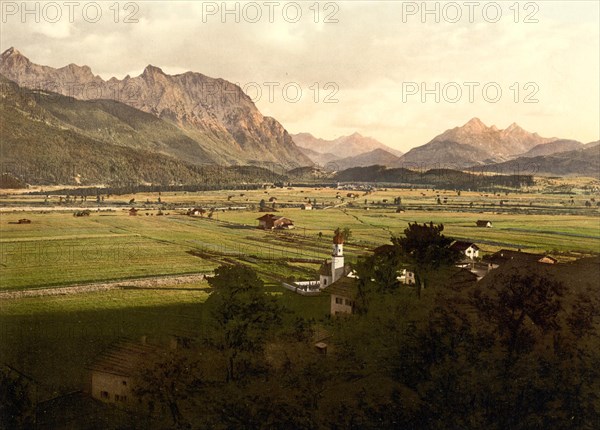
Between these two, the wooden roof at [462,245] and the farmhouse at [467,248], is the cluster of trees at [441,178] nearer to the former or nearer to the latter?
the wooden roof at [462,245]

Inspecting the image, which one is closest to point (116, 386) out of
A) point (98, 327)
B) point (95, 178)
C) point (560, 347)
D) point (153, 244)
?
point (98, 327)

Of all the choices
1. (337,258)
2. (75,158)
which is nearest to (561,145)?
(337,258)

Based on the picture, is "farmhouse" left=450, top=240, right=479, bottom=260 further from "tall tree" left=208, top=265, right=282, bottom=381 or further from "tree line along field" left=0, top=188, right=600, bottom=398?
"tall tree" left=208, top=265, right=282, bottom=381

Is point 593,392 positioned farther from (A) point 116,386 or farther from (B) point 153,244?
(B) point 153,244

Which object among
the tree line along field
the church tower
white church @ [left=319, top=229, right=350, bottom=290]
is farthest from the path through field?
the church tower

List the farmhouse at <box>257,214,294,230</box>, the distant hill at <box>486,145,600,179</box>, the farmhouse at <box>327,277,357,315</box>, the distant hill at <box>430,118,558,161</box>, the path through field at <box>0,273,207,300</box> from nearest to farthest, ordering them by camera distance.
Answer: the path through field at <box>0,273,207,300</box>, the farmhouse at <box>327,277,357,315</box>, the farmhouse at <box>257,214,294,230</box>, the distant hill at <box>430,118,558,161</box>, the distant hill at <box>486,145,600,179</box>

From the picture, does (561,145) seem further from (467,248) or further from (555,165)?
(555,165)

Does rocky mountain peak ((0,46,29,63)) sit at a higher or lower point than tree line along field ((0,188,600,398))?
higher
